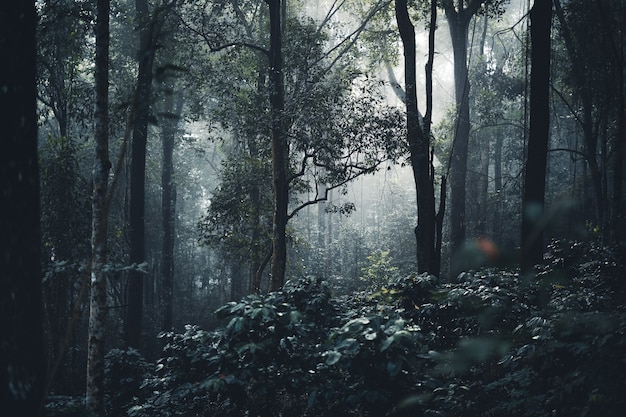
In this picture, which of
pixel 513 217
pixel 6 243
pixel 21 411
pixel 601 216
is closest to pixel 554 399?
pixel 21 411

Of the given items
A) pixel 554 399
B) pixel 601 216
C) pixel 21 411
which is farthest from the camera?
pixel 601 216

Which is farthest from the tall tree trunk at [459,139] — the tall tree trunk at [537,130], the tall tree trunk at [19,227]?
the tall tree trunk at [19,227]

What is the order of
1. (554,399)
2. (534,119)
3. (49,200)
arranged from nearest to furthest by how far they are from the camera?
(554,399)
(534,119)
(49,200)

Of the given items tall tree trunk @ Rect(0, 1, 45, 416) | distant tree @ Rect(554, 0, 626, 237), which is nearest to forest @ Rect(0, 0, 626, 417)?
tall tree trunk @ Rect(0, 1, 45, 416)

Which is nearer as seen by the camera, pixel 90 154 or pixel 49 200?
pixel 49 200

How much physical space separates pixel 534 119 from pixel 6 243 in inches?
364

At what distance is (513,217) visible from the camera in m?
25.2

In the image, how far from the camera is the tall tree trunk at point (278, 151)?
13867 mm

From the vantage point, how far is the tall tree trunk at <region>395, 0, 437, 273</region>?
470 inches

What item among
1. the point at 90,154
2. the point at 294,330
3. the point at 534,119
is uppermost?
the point at 90,154

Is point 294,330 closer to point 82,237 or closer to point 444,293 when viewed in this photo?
point 444,293

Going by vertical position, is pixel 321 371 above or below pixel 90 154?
below

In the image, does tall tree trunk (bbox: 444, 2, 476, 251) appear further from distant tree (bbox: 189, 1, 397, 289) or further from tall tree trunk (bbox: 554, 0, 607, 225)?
distant tree (bbox: 189, 1, 397, 289)

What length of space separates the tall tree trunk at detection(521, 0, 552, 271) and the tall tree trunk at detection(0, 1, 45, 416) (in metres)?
8.47
